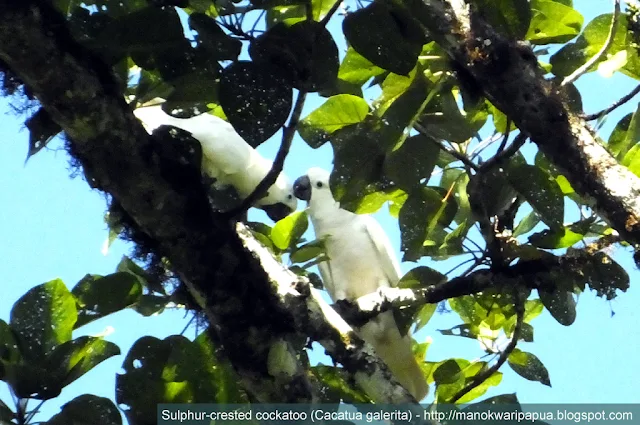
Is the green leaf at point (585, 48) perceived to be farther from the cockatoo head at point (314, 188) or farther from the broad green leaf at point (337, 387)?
the cockatoo head at point (314, 188)

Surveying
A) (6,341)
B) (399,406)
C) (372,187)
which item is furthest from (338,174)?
(6,341)

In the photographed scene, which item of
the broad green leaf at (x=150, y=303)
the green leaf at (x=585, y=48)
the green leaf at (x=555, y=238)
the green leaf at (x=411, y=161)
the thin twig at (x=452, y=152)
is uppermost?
the green leaf at (x=585, y=48)

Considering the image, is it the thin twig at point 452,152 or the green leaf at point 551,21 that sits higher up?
the green leaf at point 551,21

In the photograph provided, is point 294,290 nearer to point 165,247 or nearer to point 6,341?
point 165,247

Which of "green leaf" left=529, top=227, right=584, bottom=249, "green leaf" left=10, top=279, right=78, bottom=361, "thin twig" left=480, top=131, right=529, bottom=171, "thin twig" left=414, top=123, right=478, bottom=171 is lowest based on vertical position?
"green leaf" left=10, top=279, right=78, bottom=361

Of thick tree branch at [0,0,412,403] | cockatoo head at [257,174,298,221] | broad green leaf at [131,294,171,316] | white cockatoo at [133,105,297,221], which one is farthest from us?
cockatoo head at [257,174,298,221]

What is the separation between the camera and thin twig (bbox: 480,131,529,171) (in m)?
1.33

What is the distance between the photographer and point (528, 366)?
1846 mm

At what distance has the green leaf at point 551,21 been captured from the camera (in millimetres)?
1390

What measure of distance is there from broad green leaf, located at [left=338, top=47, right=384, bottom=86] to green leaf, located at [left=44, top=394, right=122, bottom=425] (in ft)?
2.60

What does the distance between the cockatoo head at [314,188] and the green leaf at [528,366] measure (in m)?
1.44

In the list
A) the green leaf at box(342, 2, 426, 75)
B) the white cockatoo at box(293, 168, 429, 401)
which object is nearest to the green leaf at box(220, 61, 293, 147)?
the green leaf at box(342, 2, 426, 75)

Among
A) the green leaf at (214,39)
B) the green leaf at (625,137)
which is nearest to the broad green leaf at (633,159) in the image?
the green leaf at (625,137)

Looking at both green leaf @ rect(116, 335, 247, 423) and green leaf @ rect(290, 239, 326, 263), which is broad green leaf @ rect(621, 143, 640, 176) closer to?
green leaf @ rect(290, 239, 326, 263)
